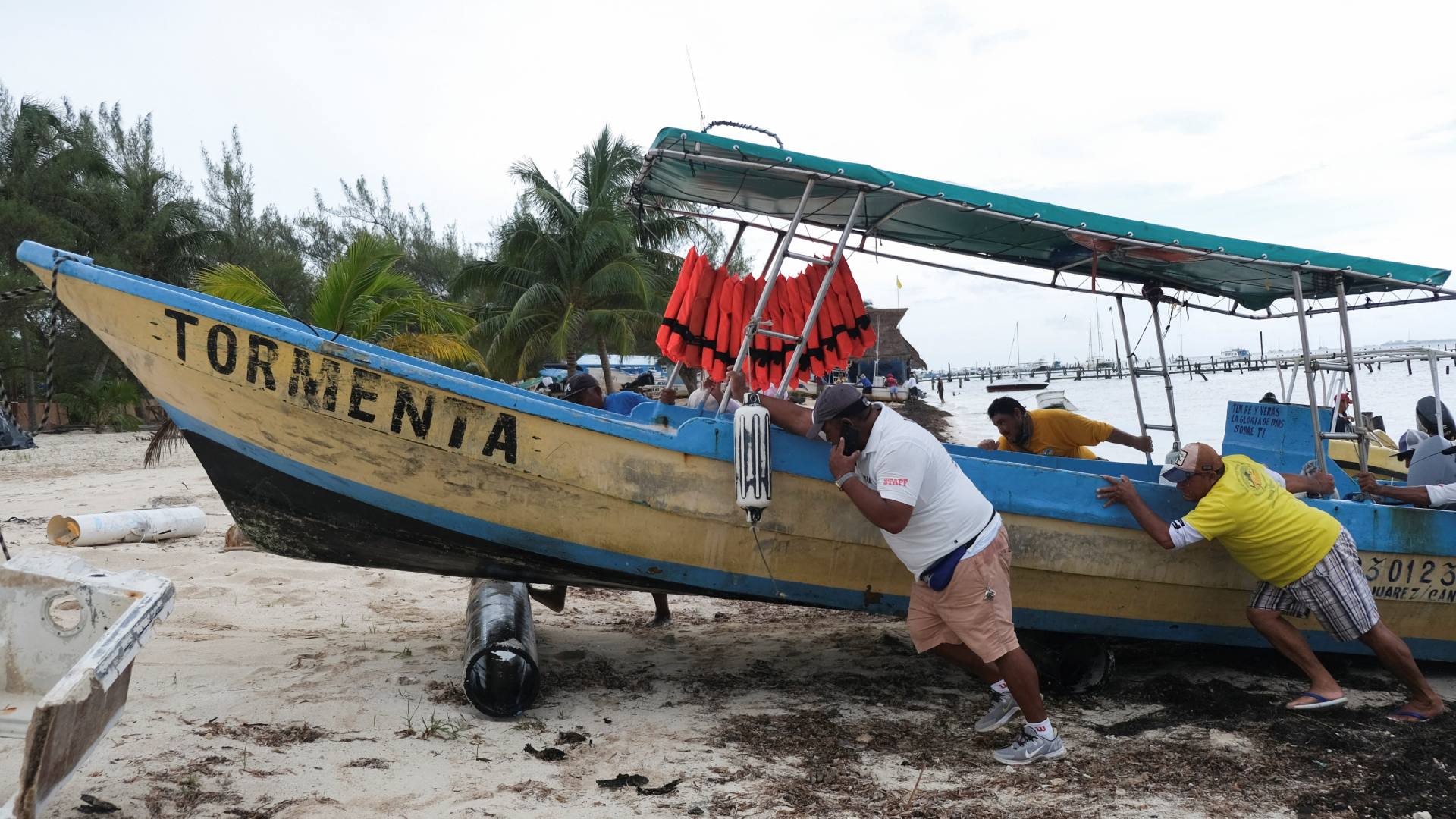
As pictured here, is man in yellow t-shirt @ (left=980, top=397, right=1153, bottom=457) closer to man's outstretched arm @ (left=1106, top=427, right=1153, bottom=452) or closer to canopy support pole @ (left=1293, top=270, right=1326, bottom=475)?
man's outstretched arm @ (left=1106, top=427, right=1153, bottom=452)

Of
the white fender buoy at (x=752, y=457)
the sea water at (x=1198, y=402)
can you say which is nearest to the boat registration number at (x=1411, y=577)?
the sea water at (x=1198, y=402)

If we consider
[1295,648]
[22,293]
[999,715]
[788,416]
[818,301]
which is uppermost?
[22,293]

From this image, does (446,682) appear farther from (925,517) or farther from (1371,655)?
(1371,655)

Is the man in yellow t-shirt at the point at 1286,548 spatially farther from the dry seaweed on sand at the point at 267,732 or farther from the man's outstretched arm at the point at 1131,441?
the dry seaweed on sand at the point at 267,732

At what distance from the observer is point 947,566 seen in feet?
12.8

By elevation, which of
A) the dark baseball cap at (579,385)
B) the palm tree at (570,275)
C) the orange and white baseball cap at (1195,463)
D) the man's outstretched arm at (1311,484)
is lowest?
the man's outstretched arm at (1311,484)

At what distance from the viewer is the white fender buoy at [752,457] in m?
4.02

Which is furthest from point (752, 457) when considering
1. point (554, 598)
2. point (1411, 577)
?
point (1411, 577)

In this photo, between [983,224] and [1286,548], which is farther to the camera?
[983,224]

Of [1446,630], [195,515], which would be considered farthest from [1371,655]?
[195,515]

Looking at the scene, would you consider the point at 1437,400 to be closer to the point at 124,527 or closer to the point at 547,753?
the point at 547,753

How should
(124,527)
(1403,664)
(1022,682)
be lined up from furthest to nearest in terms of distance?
(124,527) < (1403,664) < (1022,682)

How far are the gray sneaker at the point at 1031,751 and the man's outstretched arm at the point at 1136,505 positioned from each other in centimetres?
99

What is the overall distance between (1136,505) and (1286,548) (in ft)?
2.32
